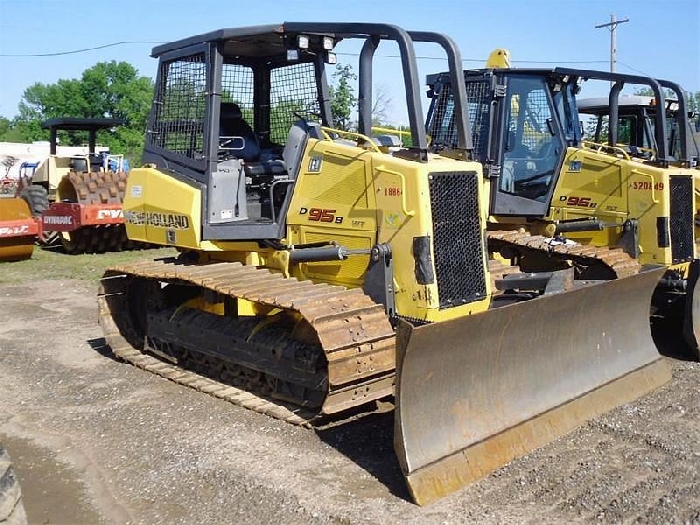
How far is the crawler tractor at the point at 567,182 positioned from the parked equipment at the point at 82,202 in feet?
27.7

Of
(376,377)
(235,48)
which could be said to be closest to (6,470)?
(376,377)

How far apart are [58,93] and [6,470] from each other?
268ft

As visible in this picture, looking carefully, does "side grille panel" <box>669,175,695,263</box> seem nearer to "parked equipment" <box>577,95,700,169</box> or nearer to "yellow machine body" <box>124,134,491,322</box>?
"parked equipment" <box>577,95,700,169</box>

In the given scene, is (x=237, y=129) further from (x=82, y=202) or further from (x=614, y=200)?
(x=82, y=202)

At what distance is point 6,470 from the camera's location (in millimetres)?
3604

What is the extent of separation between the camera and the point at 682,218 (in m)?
8.86

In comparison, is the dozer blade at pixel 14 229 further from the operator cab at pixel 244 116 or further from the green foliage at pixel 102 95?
the green foliage at pixel 102 95

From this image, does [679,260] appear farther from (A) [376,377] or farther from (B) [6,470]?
(B) [6,470]

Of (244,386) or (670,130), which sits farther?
(670,130)

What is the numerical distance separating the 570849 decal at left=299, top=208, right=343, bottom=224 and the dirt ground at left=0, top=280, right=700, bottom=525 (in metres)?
1.56

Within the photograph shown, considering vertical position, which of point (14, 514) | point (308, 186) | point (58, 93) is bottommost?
point (14, 514)

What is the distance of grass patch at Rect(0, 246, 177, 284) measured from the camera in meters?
12.8

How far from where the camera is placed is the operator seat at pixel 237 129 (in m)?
6.77

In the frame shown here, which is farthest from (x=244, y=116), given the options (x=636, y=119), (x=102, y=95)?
(x=102, y=95)
